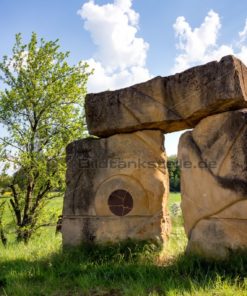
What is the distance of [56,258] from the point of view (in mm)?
5543

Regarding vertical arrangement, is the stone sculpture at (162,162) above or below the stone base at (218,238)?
above

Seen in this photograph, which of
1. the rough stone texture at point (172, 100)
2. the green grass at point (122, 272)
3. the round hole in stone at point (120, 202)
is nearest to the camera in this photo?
the green grass at point (122, 272)

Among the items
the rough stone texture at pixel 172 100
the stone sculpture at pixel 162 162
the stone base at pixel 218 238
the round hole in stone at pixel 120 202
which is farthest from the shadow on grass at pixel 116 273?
the rough stone texture at pixel 172 100

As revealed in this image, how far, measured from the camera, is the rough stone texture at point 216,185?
15.0ft

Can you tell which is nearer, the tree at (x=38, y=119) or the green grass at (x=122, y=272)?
the green grass at (x=122, y=272)

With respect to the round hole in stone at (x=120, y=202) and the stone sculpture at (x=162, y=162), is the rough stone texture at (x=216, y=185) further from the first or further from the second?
the round hole in stone at (x=120, y=202)

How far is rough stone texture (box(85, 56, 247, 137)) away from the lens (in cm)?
489

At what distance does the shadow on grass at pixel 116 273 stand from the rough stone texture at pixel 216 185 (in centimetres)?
25

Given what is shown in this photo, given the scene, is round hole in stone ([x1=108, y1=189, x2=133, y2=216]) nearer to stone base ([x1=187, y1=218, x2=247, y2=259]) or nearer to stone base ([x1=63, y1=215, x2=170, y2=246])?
stone base ([x1=63, y1=215, x2=170, y2=246])

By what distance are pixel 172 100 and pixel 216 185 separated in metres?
1.51

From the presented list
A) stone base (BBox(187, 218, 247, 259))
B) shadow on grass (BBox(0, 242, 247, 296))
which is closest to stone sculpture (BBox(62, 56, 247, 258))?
stone base (BBox(187, 218, 247, 259))

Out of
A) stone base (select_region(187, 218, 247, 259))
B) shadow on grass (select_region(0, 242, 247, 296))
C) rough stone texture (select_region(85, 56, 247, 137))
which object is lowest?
shadow on grass (select_region(0, 242, 247, 296))

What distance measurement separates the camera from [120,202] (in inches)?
229

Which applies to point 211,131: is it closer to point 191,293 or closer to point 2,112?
point 191,293
